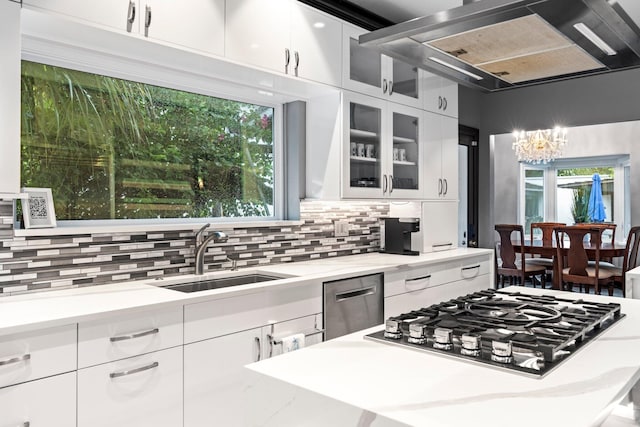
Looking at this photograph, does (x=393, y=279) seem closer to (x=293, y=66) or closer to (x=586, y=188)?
(x=293, y=66)

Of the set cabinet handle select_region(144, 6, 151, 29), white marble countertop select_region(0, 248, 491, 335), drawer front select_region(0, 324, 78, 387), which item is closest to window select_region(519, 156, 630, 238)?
white marble countertop select_region(0, 248, 491, 335)

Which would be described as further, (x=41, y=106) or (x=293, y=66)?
(x=293, y=66)

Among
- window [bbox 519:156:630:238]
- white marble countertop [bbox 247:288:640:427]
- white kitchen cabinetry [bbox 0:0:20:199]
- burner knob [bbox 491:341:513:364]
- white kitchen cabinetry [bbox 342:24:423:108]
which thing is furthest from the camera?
window [bbox 519:156:630:238]

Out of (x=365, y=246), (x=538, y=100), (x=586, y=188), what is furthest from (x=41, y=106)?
(x=586, y=188)

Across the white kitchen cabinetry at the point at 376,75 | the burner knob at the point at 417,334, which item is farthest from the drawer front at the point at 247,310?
the white kitchen cabinetry at the point at 376,75

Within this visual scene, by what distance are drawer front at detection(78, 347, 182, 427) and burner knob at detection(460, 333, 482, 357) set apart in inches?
51.3

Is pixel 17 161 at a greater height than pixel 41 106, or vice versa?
pixel 41 106

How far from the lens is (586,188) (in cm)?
858

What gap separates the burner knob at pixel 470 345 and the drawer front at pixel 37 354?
136cm

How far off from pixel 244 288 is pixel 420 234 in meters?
1.97

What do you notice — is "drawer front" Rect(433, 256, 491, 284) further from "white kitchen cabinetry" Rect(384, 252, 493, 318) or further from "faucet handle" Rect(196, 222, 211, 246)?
"faucet handle" Rect(196, 222, 211, 246)

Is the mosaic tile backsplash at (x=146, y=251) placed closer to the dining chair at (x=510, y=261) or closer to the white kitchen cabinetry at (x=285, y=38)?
the white kitchen cabinetry at (x=285, y=38)

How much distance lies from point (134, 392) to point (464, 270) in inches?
110

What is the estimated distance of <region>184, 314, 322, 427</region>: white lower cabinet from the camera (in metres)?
2.11
